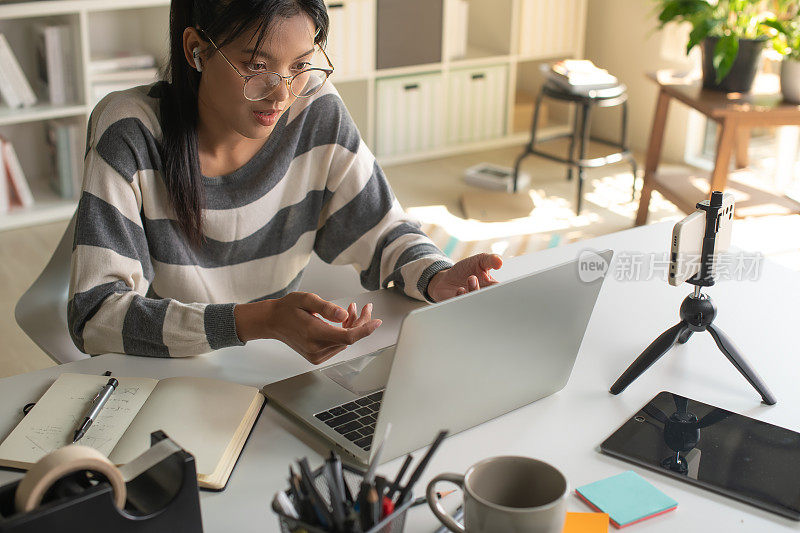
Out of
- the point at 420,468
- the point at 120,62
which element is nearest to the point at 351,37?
the point at 120,62

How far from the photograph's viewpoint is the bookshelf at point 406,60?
132 inches

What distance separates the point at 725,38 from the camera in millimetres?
2965

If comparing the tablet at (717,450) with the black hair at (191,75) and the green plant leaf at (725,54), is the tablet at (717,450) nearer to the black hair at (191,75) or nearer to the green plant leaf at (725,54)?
the black hair at (191,75)

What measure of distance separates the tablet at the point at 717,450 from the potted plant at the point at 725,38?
2168mm

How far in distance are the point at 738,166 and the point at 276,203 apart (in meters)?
2.52

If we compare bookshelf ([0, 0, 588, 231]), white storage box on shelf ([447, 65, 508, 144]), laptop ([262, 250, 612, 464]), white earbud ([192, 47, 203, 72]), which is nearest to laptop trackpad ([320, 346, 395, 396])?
laptop ([262, 250, 612, 464])

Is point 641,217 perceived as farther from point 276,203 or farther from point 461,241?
point 276,203

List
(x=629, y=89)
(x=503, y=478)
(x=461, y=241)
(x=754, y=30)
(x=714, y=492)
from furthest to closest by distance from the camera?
(x=629, y=89), (x=461, y=241), (x=754, y=30), (x=714, y=492), (x=503, y=478)

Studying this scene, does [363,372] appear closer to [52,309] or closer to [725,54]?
[52,309]

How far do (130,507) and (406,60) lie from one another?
139 inches

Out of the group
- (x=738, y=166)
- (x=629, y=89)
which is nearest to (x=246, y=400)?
(x=738, y=166)

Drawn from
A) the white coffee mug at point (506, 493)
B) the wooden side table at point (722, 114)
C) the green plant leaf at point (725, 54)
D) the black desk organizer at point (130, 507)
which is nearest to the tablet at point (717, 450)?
the white coffee mug at point (506, 493)

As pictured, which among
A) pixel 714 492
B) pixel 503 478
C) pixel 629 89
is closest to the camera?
pixel 503 478

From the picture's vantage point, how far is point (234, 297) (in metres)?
1.53
